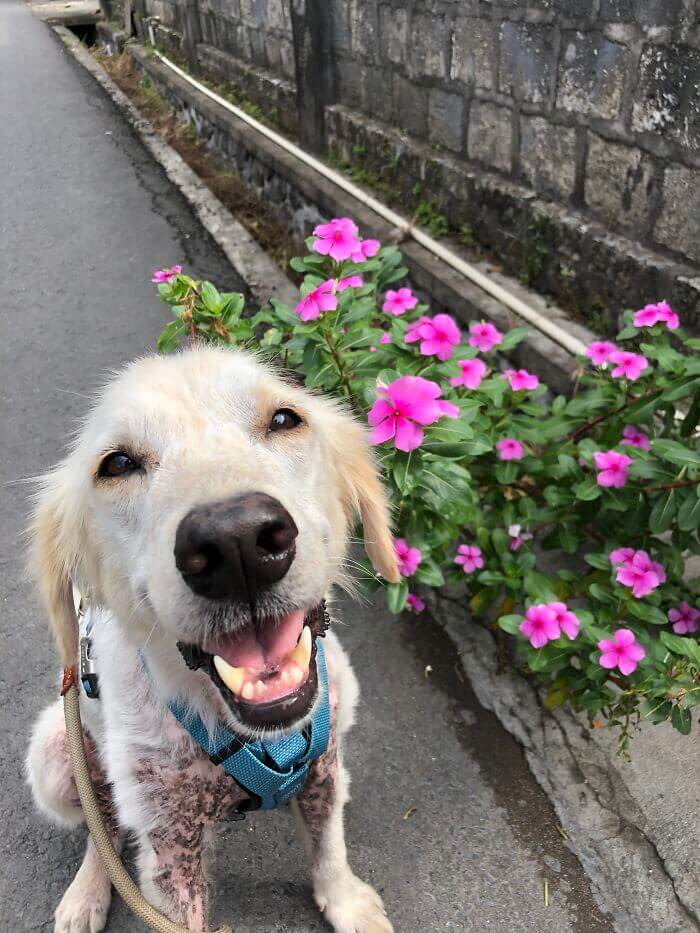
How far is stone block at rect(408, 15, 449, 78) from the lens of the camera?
13.9 ft

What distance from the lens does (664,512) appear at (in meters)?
2.17

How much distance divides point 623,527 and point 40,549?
1853 mm

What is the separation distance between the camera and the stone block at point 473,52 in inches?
151

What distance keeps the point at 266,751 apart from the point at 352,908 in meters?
0.71

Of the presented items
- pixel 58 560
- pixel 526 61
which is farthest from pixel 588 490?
pixel 526 61

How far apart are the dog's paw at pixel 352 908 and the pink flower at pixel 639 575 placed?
121 cm

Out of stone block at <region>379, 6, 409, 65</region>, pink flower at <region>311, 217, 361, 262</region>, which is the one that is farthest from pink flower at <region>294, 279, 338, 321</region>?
stone block at <region>379, 6, 409, 65</region>

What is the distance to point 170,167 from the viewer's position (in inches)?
307

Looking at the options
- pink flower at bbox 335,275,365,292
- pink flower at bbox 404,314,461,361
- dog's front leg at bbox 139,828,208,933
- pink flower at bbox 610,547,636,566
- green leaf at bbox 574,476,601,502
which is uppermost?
pink flower at bbox 335,275,365,292

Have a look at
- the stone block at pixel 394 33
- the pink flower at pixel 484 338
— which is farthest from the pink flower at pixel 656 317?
the stone block at pixel 394 33

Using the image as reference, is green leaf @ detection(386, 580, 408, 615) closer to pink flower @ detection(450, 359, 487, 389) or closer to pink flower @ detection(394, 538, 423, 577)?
pink flower @ detection(394, 538, 423, 577)

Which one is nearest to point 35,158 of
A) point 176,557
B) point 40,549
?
point 40,549

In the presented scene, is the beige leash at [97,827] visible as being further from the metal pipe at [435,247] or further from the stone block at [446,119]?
the stone block at [446,119]

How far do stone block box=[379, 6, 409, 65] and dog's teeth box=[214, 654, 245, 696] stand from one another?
14.9 feet
